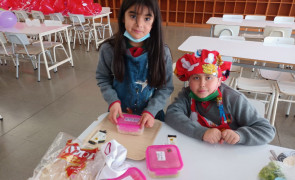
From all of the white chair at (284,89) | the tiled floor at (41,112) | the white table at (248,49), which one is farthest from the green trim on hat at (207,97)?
the tiled floor at (41,112)

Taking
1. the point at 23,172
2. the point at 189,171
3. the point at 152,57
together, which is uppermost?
the point at 152,57

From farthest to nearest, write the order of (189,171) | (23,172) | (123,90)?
(23,172) → (123,90) → (189,171)

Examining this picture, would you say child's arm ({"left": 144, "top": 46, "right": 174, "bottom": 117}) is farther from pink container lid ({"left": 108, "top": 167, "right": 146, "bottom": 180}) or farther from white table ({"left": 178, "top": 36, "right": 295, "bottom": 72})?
white table ({"left": 178, "top": 36, "right": 295, "bottom": 72})

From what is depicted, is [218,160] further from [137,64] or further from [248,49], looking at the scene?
[248,49]

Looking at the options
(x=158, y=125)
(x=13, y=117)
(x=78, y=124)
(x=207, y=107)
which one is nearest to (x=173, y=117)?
(x=158, y=125)

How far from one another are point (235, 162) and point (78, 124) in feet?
6.20

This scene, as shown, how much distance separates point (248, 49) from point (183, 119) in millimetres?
1637

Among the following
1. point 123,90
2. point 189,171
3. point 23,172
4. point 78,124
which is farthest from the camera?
point 78,124

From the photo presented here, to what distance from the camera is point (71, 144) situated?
76 centimetres

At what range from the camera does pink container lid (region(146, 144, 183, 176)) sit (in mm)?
700

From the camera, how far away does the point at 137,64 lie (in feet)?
3.60

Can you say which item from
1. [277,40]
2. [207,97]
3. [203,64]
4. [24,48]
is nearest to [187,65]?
[203,64]

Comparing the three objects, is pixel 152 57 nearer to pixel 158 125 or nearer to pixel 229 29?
pixel 158 125

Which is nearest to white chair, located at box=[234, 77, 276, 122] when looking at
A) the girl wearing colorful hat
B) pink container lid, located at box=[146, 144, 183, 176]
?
the girl wearing colorful hat
